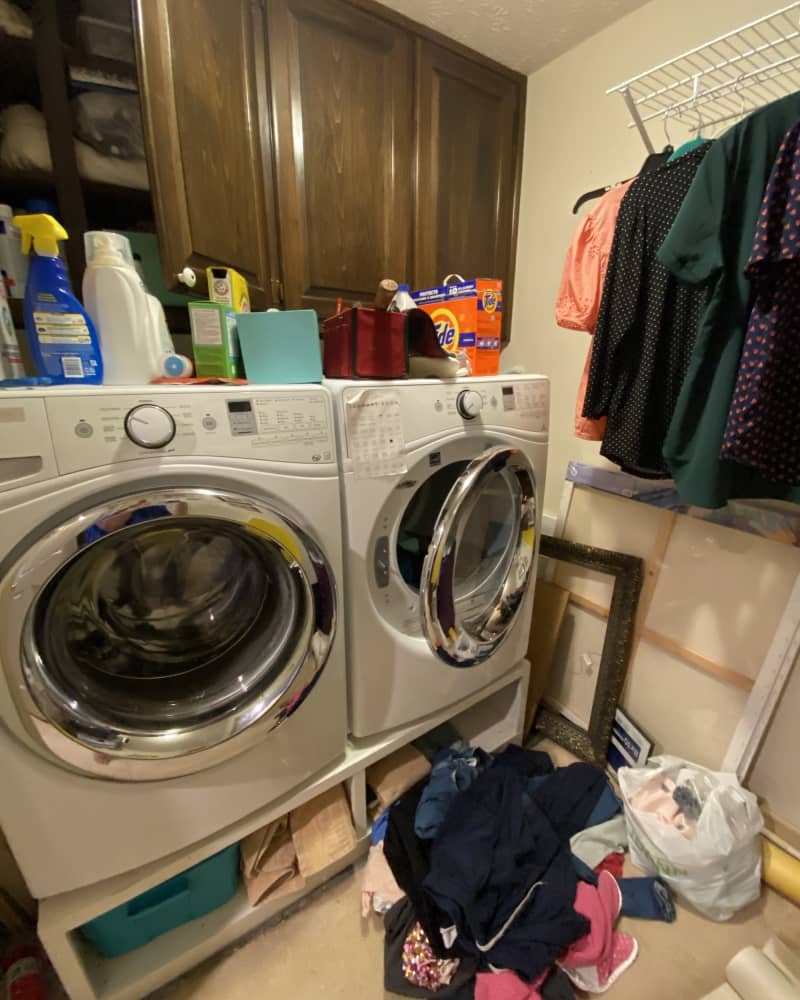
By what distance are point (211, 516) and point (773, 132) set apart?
1083 mm

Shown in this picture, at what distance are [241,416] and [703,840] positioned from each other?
4.34 ft

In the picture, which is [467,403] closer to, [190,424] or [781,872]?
[190,424]

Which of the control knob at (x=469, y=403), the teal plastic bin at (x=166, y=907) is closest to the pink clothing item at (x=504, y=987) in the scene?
the teal plastic bin at (x=166, y=907)

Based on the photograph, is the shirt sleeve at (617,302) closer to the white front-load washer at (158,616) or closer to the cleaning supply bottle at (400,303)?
the cleaning supply bottle at (400,303)

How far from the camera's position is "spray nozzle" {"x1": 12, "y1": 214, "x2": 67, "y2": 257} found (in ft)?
2.13

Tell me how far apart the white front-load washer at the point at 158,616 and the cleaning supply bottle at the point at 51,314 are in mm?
124

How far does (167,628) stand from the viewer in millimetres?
860

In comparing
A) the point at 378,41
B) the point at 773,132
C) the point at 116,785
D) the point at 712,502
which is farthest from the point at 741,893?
the point at 378,41

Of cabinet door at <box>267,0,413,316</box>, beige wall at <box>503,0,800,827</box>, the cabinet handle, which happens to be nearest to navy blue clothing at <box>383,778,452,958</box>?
beige wall at <box>503,0,800,827</box>

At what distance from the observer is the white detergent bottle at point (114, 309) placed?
0.70 m

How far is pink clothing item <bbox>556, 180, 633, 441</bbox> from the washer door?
0.83 metres

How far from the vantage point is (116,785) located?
2.31 ft

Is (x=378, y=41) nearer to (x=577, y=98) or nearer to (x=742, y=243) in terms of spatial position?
(x=577, y=98)

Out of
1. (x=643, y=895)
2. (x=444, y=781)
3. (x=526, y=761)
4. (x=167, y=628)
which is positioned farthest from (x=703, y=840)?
(x=167, y=628)
